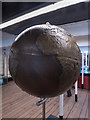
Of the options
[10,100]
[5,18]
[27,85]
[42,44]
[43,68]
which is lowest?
[10,100]

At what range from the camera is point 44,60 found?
0.55m

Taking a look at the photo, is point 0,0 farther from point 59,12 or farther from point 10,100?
point 10,100

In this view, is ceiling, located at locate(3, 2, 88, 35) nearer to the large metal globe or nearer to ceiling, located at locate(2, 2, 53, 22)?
ceiling, located at locate(2, 2, 53, 22)

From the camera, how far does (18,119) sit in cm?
201

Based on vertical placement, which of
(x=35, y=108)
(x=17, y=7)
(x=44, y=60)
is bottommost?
(x=35, y=108)

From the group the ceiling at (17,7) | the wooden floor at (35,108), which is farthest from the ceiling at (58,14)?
the wooden floor at (35,108)

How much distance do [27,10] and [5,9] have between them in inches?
22.6

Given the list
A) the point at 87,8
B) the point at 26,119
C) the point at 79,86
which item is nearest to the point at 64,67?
the point at 26,119

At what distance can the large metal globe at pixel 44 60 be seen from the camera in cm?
55

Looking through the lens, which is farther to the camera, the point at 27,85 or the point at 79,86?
the point at 79,86

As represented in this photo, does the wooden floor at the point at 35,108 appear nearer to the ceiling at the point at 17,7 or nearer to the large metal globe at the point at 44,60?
the large metal globe at the point at 44,60

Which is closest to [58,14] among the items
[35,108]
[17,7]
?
[17,7]

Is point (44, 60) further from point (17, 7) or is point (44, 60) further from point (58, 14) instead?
point (58, 14)

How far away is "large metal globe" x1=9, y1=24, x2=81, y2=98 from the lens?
546mm
